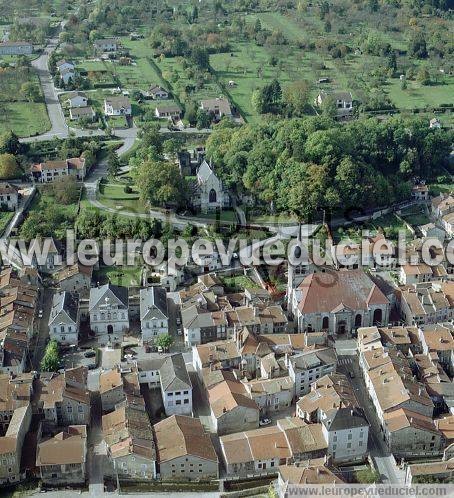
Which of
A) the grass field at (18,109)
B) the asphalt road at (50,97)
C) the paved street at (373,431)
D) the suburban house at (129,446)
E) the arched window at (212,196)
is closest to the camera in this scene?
the suburban house at (129,446)

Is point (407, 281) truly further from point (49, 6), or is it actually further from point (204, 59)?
point (49, 6)

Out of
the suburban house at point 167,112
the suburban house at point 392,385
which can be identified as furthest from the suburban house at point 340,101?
the suburban house at point 392,385

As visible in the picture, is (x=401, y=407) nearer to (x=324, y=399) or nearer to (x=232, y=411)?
(x=324, y=399)

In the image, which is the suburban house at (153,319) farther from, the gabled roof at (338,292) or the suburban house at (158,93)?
the suburban house at (158,93)

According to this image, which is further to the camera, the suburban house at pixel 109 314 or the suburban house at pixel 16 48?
the suburban house at pixel 16 48

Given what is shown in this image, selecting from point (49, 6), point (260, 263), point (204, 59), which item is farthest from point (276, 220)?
point (49, 6)

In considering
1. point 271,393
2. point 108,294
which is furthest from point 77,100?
point 271,393
